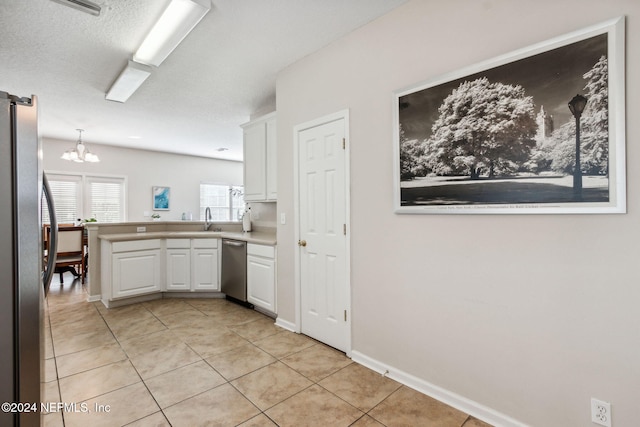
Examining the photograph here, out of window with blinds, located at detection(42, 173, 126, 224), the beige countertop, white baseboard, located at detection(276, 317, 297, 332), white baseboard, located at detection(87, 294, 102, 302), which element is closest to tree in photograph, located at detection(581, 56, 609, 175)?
white baseboard, located at detection(276, 317, 297, 332)

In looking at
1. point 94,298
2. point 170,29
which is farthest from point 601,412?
point 94,298

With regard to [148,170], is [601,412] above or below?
below

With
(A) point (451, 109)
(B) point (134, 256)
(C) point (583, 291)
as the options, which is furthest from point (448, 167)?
(B) point (134, 256)

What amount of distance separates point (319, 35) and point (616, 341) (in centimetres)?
277

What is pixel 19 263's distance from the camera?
111cm

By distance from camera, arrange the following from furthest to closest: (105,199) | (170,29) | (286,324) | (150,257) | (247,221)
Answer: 1. (105,199)
2. (247,221)
3. (150,257)
4. (286,324)
5. (170,29)

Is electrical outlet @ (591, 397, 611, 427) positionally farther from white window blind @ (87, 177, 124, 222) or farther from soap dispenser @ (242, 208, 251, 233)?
white window blind @ (87, 177, 124, 222)

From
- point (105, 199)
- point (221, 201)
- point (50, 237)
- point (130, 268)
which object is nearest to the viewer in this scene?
point (50, 237)

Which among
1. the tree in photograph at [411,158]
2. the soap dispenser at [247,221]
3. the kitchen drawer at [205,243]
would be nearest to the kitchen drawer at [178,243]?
the kitchen drawer at [205,243]

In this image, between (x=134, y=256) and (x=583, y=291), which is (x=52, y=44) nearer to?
(x=134, y=256)

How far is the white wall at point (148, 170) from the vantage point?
6246 mm

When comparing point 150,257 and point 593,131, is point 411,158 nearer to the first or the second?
point 593,131

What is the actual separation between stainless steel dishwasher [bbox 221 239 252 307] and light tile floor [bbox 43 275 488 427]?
1.69 ft

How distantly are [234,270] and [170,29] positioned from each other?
2.64 metres
